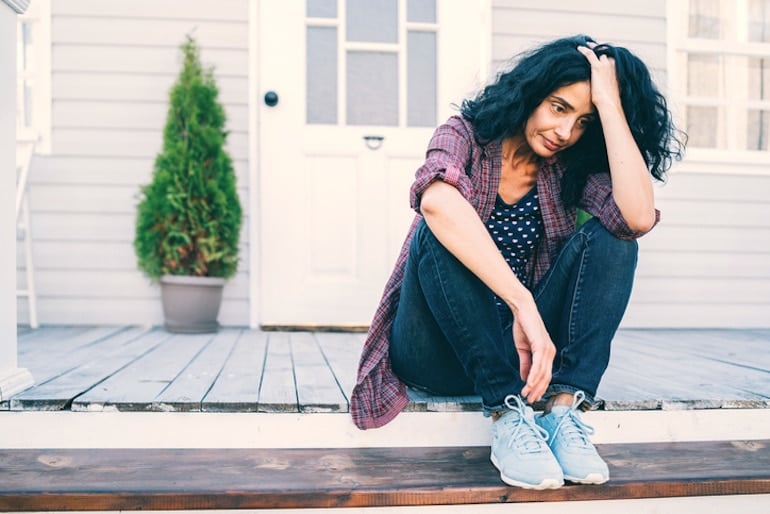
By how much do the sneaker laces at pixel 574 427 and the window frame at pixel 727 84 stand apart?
2.42 metres

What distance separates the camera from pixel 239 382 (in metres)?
1.66

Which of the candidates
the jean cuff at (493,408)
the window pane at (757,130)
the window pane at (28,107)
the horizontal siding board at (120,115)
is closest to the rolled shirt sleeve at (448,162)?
the jean cuff at (493,408)

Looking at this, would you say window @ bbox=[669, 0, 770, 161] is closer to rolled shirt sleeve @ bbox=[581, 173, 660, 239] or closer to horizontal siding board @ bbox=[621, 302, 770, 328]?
horizontal siding board @ bbox=[621, 302, 770, 328]

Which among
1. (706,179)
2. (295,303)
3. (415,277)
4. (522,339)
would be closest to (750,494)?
(522,339)

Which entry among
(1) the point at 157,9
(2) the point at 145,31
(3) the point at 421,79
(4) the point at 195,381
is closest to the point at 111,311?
(2) the point at 145,31

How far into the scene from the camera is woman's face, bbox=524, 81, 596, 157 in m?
1.38

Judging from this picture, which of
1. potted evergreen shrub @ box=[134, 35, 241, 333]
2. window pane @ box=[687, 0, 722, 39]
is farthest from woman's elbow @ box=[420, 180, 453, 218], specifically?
window pane @ box=[687, 0, 722, 39]

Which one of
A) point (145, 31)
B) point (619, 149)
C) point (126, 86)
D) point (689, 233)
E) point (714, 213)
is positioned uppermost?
A: point (145, 31)

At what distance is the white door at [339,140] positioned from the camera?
3.01m

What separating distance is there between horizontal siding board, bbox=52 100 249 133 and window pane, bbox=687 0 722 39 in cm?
234

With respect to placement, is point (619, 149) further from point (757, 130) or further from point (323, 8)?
point (757, 130)

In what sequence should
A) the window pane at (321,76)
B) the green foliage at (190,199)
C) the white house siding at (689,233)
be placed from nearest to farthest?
the green foliage at (190,199) < the window pane at (321,76) < the white house siding at (689,233)

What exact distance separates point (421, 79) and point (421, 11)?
0.33 m

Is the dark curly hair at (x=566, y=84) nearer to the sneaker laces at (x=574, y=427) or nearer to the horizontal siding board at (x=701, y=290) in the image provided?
the sneaker laces at (x=574, y=427)
